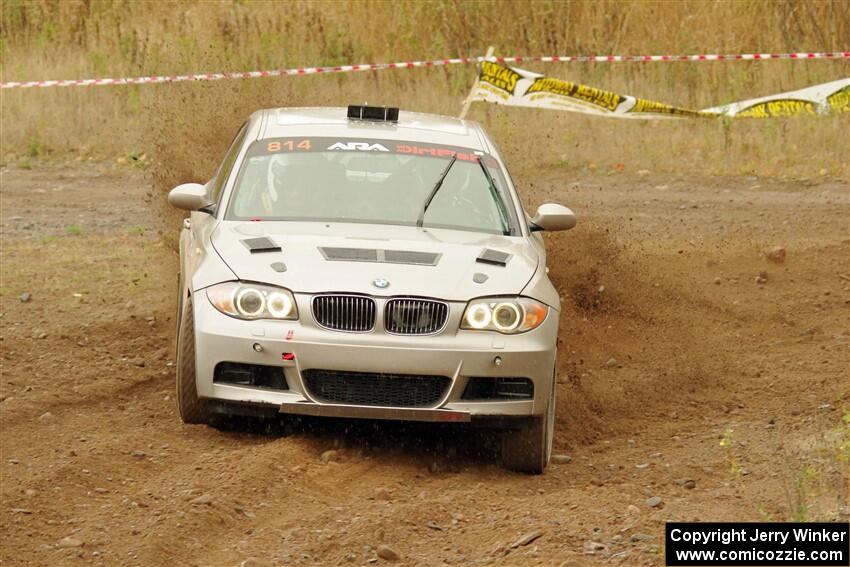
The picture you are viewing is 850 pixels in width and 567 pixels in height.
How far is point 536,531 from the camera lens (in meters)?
5.96

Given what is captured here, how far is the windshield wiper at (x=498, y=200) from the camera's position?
8.33 metres

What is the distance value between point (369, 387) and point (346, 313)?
36cm

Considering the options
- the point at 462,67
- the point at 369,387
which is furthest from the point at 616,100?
the point at 369,387

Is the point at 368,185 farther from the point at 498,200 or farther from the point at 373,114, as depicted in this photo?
the point at 373,114

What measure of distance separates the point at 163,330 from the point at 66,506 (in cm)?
429

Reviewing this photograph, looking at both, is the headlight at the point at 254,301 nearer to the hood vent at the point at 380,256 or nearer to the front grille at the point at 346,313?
the front grille at the point at 346,313

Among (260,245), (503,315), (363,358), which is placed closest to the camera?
(363,358)

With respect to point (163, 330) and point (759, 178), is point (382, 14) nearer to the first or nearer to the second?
point (759, 178)

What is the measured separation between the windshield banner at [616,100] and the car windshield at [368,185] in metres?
11.1

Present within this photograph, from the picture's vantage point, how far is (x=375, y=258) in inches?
290

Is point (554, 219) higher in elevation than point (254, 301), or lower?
higher

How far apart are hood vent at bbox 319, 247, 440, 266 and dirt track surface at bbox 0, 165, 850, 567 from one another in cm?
93

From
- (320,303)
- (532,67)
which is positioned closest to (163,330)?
(320,303)

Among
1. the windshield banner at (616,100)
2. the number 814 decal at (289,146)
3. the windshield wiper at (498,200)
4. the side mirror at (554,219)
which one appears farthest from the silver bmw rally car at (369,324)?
the windshield banner at (616,100)
